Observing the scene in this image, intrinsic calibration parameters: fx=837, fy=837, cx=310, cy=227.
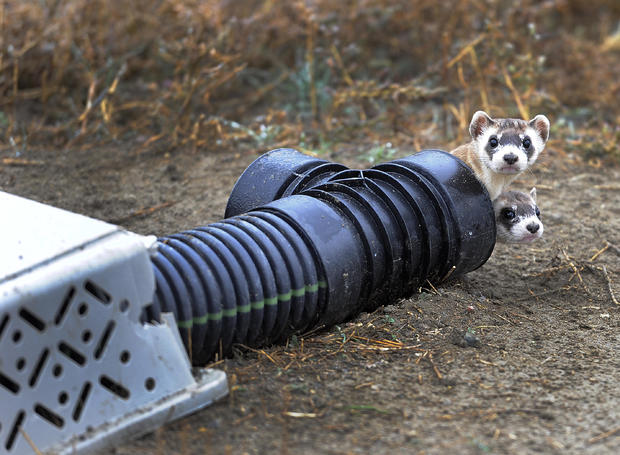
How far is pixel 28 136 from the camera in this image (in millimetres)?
6449

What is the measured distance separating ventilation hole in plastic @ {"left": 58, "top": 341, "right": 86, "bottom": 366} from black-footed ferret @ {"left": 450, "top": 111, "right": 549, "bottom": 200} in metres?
2.23

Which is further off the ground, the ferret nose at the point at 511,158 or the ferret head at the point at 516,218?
the ferret nose at the point at 511,158

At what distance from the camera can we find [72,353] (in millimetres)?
2877

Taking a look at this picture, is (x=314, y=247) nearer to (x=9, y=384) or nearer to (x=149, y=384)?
(x=149, y=384)

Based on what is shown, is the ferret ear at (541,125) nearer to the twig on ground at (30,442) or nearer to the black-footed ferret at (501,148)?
the black-footed ferret at (501,148)

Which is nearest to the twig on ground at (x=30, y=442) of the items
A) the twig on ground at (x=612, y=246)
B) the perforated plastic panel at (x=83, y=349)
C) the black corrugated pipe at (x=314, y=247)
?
the perforated plastic panel at (x=83, y=349)

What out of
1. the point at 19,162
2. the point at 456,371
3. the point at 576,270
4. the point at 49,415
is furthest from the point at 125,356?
the point at 19,162

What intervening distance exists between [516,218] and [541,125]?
19.4 inches

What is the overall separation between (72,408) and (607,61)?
7.27m

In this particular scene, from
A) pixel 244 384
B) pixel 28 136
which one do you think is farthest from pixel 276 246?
pixel 28 136

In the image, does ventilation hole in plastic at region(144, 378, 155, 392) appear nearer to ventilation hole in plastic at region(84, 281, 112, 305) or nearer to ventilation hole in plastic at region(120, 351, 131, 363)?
ventilation hole in plastic at region(120, 351, 131, 363)

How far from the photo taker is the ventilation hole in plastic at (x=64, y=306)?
270 cm

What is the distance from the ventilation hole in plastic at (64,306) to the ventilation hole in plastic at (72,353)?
85 mm

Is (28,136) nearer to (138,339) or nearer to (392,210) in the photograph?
(392,210)
